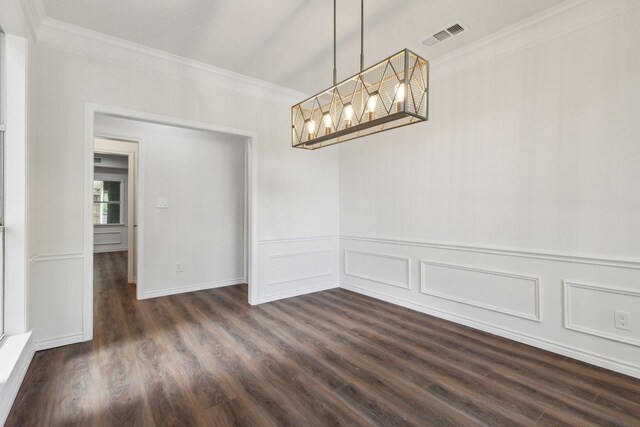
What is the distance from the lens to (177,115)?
3.18 metres

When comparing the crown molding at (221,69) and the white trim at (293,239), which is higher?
the crown molding at (221,69)

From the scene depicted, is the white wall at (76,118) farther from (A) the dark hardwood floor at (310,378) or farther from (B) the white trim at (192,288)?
(B) the white trim at (192,288)

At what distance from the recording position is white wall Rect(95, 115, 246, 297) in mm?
4078

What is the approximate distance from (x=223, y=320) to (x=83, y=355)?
118 centimetres

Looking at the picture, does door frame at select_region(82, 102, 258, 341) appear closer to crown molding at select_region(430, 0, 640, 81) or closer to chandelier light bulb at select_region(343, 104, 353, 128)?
chandelier light bulb at select_region(343, 104, 353, 128)

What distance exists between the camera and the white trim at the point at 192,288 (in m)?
4.09

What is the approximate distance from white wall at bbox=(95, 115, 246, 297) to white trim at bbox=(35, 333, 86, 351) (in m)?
1.37

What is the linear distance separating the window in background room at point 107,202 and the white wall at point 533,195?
341 inches

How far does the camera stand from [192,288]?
4.40 metres

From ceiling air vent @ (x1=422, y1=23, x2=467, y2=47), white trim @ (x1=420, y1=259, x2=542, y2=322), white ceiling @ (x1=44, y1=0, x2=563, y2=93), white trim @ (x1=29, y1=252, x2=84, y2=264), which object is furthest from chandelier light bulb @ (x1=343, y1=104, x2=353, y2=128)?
white trim @ (x1=29, y1=252, x2=84, y2=264)

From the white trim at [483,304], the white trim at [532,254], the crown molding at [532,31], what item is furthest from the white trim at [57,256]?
the crown molding at [532,31]

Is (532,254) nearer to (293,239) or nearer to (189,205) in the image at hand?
(293,239)

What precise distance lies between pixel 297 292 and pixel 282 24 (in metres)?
3.11

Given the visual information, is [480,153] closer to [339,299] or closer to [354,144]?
[354,144]
